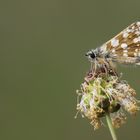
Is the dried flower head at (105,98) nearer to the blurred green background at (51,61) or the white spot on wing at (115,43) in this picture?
the white spot on wing at (115,43)

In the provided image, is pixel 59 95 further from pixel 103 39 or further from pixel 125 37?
pixel 125 37

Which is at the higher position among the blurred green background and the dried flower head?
the blurred green background

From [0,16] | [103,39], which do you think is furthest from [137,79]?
[0,16]

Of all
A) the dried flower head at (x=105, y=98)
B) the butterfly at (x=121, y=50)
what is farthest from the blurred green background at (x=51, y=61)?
the dried flower head at (x=105, y=98)

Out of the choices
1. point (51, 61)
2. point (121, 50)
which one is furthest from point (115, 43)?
point (51, 61)

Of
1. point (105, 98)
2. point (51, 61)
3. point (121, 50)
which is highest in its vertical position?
point (51, 61)

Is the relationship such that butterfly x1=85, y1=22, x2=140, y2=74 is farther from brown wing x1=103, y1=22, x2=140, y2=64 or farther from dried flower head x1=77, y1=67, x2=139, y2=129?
dried flower head x1=77, y1=67, x2=139, y2=129

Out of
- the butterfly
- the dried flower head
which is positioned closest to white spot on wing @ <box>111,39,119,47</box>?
the butterfly

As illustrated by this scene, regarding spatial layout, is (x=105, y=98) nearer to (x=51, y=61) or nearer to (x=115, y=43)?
(x=115, y=43)
